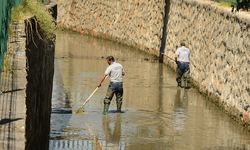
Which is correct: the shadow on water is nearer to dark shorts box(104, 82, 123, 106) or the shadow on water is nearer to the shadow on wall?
dark shorts box(104, 82, 123, 106)

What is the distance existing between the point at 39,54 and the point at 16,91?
2.62m

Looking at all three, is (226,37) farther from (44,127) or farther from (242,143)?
(44,127)

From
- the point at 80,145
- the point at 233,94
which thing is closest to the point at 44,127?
the point at 80,145

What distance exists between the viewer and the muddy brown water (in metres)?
10.8

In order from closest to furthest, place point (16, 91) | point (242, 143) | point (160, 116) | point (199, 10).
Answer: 1. point (16, 91)
2. point (242, 143)
3. point (160, 116)
4. point (199, 10)

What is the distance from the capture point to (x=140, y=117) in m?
13.2

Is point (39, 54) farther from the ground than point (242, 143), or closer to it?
farther from the ground

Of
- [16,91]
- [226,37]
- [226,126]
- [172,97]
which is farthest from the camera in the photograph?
[172,97]

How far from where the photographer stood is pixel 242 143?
11.1m

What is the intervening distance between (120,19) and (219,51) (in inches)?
619

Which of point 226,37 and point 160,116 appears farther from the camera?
point 226,37

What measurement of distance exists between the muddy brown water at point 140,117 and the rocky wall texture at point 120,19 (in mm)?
4671

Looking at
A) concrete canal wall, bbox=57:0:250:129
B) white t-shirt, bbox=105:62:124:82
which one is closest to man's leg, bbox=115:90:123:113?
white t-shirt, bbox=105:62:124:82

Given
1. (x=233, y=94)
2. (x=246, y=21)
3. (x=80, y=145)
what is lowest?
(x=80, y=145)
